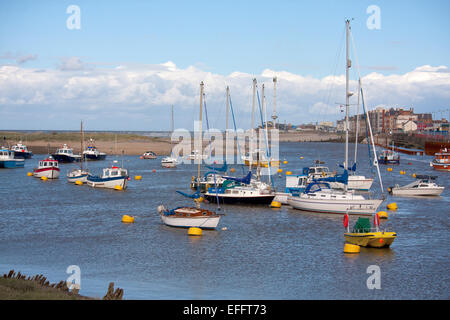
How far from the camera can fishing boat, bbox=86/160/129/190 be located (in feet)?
206

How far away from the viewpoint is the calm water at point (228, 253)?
79.0ft

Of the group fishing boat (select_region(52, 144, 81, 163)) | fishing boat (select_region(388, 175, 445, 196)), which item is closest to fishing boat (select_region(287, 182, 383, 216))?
fishing boat (select_region(388, 175, 445, 196))

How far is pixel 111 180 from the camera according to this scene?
63031 millimetres

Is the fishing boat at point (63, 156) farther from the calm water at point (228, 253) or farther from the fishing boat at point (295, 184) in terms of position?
the fishing boat at point (295, 184)

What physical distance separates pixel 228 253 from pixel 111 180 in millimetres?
34893

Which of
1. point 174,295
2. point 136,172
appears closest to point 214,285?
point 174,295

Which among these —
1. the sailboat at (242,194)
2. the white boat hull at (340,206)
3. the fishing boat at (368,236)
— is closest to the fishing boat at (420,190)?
the sailboat at (242,194)

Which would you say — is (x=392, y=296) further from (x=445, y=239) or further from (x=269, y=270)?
(x=445, y=239)

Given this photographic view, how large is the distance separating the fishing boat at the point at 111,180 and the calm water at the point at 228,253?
11.5 m

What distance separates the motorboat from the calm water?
587 millimetres

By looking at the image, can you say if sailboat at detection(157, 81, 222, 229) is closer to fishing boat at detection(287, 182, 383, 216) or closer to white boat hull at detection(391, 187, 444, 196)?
fishing boat at detection(287, 182, 383, 216)

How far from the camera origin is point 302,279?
83.7 feet
